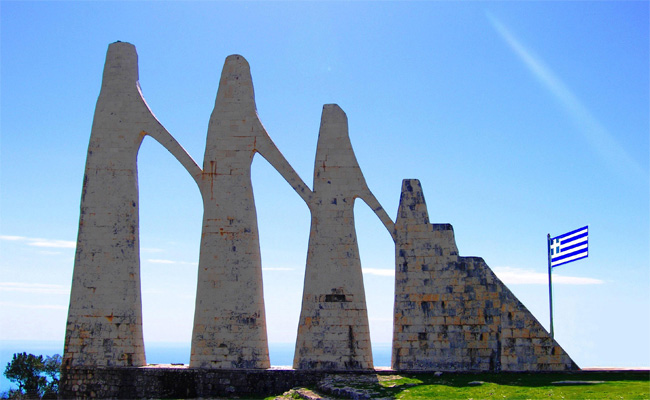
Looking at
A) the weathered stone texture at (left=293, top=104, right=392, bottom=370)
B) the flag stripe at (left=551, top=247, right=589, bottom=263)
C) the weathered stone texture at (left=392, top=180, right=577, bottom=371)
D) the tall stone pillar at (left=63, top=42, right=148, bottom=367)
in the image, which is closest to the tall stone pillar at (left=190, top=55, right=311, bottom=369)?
the weathered stone texture at (left=293, top=104, right=392, bottom=370)

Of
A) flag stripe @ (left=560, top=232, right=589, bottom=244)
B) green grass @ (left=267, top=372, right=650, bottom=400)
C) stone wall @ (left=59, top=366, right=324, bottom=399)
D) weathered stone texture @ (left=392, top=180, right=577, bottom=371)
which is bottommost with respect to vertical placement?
stone wall @ (left=59, top=366, right=324, bottom=399)

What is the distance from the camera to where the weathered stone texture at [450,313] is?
65.4 ft

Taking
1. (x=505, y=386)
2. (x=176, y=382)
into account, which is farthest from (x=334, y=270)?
(x=505, y=386)

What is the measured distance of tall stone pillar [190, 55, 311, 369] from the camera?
21.1 m

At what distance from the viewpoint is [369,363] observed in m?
20.8

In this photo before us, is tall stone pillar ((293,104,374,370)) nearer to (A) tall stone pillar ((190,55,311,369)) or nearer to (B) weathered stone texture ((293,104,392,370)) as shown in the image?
(B) weathered stone texture ((293,104,392,370))

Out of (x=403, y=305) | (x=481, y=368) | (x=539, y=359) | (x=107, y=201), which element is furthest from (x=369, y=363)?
(x=107, y=201)

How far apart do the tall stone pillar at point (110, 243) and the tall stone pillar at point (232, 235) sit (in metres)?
2.22

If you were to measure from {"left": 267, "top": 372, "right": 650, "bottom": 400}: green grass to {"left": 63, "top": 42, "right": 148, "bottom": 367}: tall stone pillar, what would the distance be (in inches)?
269

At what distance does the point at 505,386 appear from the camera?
17500mm

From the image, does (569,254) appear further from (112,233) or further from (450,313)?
(112,233)

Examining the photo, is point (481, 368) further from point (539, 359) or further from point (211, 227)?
→ point (211, 227)

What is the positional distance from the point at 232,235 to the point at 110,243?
3929 mm

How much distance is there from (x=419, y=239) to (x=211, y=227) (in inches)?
259
